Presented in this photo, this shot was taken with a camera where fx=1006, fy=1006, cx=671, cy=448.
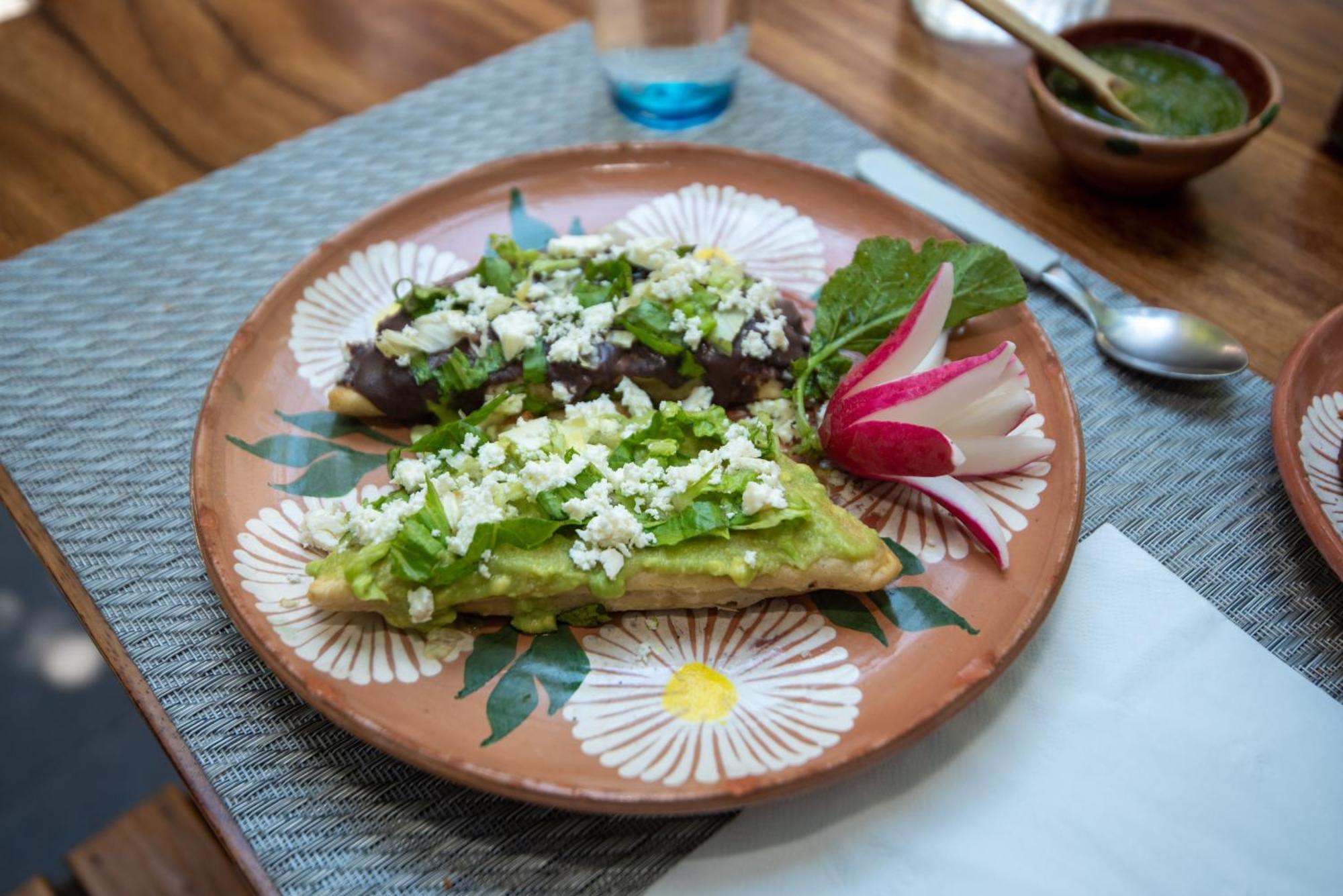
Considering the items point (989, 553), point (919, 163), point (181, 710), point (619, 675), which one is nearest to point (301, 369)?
point (181, 710)

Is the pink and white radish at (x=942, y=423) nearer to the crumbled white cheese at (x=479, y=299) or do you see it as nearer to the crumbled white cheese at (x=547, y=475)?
the crumbled white cheese at (x=547, y=475)

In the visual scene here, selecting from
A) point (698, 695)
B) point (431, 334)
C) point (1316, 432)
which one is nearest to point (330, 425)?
point (431, 334)

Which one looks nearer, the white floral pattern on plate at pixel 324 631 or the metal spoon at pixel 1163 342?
the white floral pattern on plate at pixel 324 631

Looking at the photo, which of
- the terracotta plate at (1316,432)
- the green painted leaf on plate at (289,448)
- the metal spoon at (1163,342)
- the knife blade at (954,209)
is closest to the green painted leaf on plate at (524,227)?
the green painted leaf on plate at (289,448)

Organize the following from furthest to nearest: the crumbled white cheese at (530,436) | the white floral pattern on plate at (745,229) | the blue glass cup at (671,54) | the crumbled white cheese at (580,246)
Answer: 1. the blue glass cup at (671,54)
2. the white floral pattern on plate at (745,229)
3. the crumbled white cheese at (580,246)
4. the crumbled white cheese at (530,436)

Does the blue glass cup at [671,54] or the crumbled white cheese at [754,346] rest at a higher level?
the blue glass cup at [671,54]

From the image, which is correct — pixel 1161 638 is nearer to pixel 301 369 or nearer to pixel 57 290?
pixel 301 369

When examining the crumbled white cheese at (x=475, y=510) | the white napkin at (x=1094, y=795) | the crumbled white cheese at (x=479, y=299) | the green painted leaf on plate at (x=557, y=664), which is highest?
the crumbled white cheese at (x=479, y=299)

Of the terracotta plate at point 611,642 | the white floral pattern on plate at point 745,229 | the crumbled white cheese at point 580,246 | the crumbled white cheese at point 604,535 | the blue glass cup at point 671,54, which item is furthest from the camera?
the blue glass cup at point 671,54
